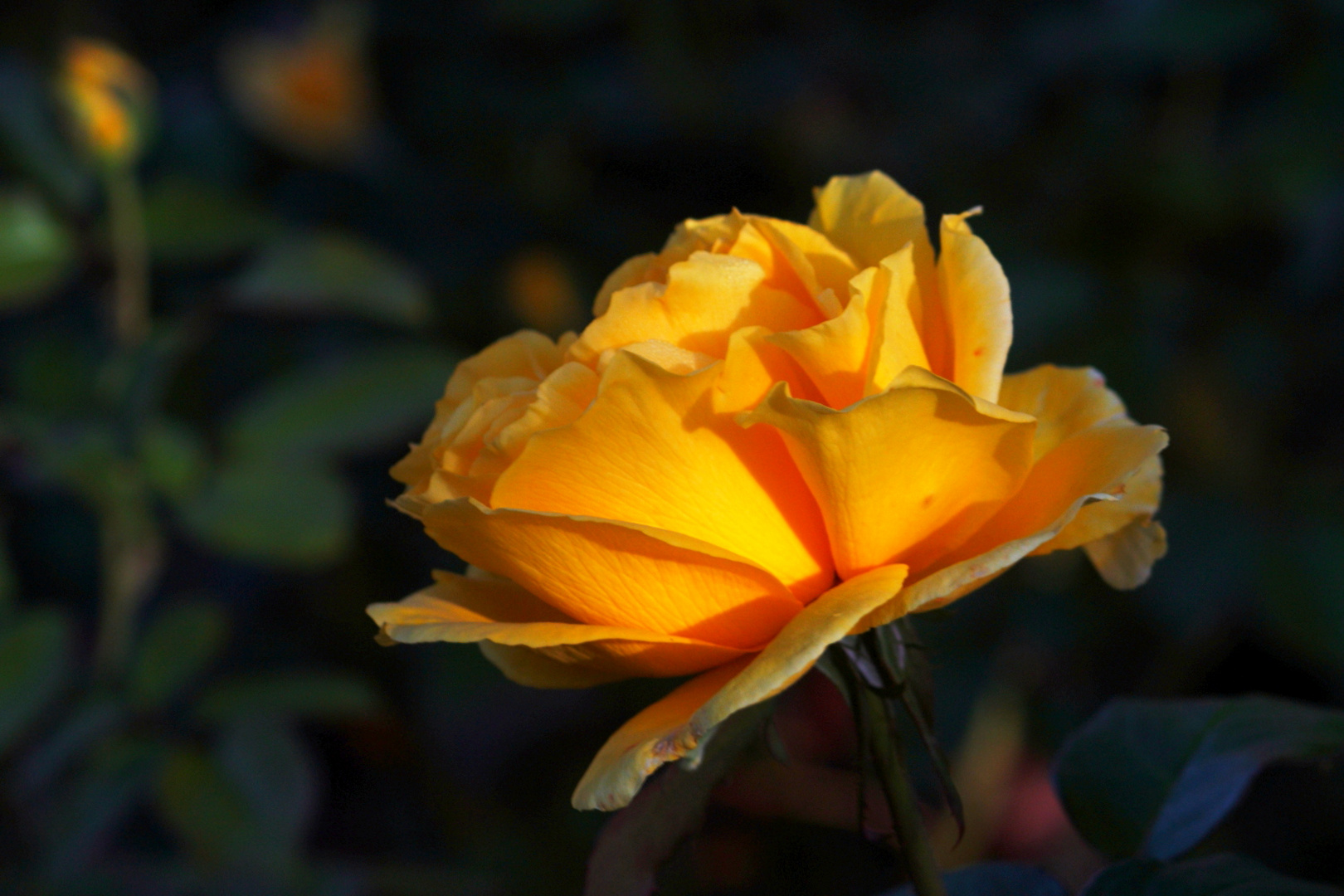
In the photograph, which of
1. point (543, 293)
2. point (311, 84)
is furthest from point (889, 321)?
point (311, 84)

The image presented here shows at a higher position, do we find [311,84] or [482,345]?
[311,84]

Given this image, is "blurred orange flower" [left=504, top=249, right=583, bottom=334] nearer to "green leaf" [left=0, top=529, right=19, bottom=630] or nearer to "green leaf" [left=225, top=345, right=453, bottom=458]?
"green leaf" [left=225, top=345, right=453, bottom=458]

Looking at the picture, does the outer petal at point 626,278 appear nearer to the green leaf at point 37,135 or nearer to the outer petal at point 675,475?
the outer petal at point 675,475

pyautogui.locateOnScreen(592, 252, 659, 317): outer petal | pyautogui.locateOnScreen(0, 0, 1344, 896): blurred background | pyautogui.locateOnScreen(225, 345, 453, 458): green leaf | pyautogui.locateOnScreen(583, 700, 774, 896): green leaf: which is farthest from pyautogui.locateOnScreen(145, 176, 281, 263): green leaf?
pyautogui.locateOnScreen(583, 700, 774, 896): green leaf

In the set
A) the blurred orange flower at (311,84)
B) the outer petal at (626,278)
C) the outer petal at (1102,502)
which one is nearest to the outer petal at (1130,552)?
the outer petal at (1102,502)

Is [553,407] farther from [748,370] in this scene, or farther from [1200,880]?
[1200,880]
